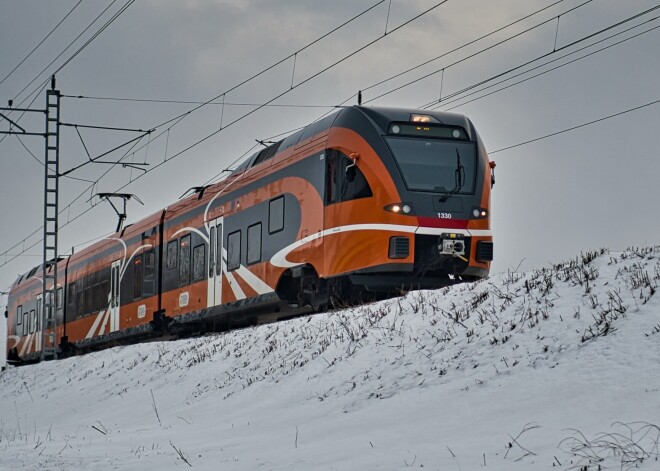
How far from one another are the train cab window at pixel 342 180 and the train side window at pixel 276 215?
202 cm

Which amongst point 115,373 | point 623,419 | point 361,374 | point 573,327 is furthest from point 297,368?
point 115,373

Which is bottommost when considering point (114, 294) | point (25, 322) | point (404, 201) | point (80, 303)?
point (25, 322)

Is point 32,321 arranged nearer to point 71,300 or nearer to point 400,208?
point 71,300

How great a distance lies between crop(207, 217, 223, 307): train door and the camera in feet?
71.2

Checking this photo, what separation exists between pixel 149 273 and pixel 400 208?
12082 mm

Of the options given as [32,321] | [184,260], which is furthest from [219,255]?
[32,321]

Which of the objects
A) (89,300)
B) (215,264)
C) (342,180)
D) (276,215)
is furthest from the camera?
(89,300)

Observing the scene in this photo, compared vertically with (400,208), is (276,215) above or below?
above

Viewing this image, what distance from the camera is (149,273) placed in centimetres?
2666

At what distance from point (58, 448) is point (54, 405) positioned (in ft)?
32.2

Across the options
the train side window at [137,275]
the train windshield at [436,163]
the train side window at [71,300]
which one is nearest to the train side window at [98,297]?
the train side window at [71,300]

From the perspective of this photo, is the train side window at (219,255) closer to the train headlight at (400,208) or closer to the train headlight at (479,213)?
the train headlight at (400,208)

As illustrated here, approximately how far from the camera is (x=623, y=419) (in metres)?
7.44

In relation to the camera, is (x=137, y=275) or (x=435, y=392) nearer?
(x=435, y=392)
